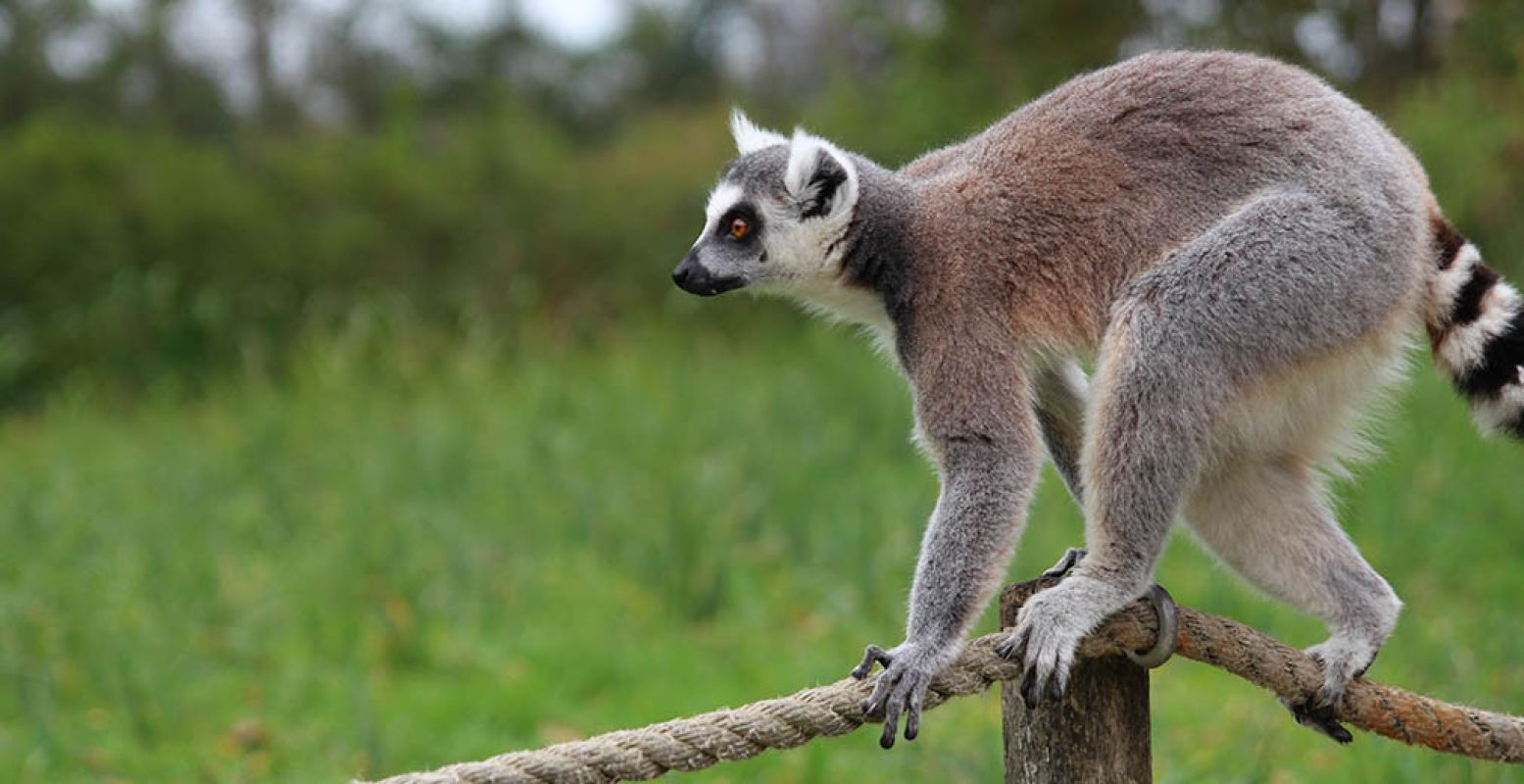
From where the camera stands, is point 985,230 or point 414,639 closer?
point 985,230

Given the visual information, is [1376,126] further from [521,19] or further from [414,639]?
[521,19]

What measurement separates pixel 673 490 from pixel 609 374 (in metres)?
2.69

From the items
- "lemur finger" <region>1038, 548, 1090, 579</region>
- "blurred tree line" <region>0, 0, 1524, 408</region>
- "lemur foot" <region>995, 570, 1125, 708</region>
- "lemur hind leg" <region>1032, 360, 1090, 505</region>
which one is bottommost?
"lemur foot" <region>995, 570, 1125, 708</region>

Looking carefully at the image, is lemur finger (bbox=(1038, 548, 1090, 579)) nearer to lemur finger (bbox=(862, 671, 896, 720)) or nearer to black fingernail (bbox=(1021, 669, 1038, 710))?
black fingernail (bbox=(1021, 669, 1038, 710))

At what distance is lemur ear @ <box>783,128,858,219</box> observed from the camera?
3.20m

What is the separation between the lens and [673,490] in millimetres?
5742

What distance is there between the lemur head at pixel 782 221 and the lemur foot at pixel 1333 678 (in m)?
1.36

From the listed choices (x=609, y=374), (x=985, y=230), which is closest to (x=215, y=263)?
(x=609, y=374)

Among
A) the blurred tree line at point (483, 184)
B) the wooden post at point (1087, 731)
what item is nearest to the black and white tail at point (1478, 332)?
the wooden post at point (1087, 731)

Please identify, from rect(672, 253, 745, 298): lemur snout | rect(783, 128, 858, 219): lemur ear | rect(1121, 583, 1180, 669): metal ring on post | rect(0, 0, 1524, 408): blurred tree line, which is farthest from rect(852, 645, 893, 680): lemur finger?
rect(0, 0, 1524, 408): blurred tree line

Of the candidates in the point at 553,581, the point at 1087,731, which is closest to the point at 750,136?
the point at 1087,731

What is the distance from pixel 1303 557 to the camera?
2871 millimetres

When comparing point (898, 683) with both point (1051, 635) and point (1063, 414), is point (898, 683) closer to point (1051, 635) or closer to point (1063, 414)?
point (1051, 635)

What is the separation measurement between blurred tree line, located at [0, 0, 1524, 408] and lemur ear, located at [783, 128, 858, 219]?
21.4ft
